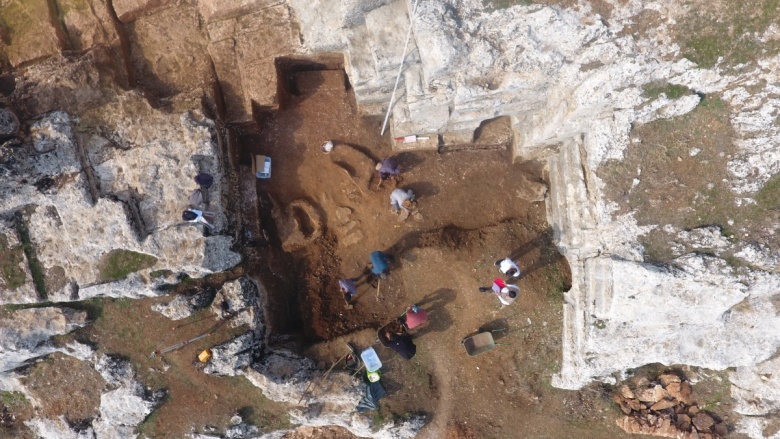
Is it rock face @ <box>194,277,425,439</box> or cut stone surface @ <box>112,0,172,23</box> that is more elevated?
cut stone surface @ <box>112,0,172,23</box>

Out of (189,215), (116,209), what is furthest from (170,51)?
(189,215)

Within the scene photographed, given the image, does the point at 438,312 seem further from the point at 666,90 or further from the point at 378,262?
the point at 666,90

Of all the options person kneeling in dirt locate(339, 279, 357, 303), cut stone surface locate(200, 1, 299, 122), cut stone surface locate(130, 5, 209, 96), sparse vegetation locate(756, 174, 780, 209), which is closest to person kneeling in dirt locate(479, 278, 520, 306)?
person kneeling in dirt locate(339, 279, 357, 303)

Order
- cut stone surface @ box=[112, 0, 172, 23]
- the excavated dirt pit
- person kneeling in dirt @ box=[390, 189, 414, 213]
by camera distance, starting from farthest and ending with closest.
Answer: person kneeling in dirt @ box=[390, 189, 414, 213]
the excavated dirt pit
cut stone surface @ box=[112, 0, 172, 23]

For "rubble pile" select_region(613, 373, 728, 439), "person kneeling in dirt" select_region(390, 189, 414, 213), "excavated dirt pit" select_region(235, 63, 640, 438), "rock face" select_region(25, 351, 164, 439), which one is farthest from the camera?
"person kneeling in dirt" select_region(390, 189, 414, 213)

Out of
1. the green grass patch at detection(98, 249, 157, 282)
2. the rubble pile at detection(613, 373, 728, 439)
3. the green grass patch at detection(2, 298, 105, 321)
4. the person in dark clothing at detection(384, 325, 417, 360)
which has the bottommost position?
the rubble pile at detection(613, 373, 728, 439)

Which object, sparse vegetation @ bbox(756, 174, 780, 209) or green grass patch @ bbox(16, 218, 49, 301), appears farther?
green grass patch @ bbox(16, 218, 49, 301)

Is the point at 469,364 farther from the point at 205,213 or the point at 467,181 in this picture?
the point at 205,213

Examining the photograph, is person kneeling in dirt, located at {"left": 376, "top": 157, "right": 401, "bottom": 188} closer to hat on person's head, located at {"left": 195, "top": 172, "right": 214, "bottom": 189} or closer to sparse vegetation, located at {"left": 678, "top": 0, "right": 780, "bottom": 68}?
hat on person's head, located at {"left": 195, "top": 172, "right": 214, "bottom": 189}
